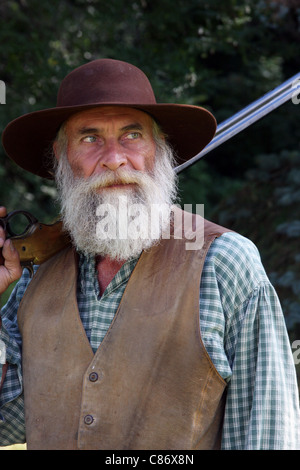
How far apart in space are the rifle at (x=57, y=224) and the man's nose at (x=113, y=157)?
16.0 inches

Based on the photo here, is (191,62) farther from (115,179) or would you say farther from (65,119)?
(115,179)

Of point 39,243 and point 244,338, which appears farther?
point 39,243

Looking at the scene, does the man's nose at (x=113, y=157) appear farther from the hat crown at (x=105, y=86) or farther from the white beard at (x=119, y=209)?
the hat crown at (x=105, y=86)

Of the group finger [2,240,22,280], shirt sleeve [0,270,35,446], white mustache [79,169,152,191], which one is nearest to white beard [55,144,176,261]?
white mustache [79,169,152,191]

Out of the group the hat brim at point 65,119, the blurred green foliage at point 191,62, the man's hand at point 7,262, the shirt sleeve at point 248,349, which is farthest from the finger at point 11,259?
the blurred green foliage at point 191,62

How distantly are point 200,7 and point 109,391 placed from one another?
3864 millimetres

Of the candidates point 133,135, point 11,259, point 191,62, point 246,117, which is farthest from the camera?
point 191,62

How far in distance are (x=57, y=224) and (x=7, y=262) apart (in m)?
0.26

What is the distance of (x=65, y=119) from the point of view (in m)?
2.35

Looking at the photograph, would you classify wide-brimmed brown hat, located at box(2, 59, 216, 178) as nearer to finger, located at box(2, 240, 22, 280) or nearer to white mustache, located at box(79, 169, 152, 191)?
white mustache, located at box(79, 169, 152, 191)

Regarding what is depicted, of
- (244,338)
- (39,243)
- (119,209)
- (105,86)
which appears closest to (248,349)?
(244,338)

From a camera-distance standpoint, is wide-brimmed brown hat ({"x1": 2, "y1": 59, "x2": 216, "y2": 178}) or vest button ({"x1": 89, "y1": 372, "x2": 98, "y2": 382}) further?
wide-brimmed brown hat ({"x1": 2, "y1": 59, "x2": 216, "y2": 178})

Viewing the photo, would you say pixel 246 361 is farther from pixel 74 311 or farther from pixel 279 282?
pixel 279 282

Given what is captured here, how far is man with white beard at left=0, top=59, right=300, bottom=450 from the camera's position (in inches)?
79.3
